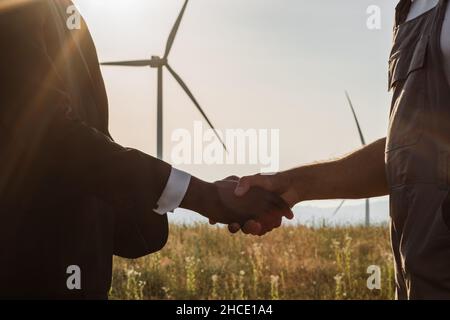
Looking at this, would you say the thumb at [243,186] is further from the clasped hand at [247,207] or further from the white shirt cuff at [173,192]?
the white shirt cuff at [173,192]

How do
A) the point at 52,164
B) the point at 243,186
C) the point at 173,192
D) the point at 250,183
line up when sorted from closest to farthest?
1. the point at 52,164
2. the point at 173,192
3. the point at 243,186
4. the point at 250,183

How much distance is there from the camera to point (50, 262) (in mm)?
4238

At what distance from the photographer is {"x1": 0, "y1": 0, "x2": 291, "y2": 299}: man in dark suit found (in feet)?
13.9

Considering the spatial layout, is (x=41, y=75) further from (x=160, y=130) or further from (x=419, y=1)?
(x=160, y=130)

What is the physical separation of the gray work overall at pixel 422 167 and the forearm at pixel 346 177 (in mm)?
1039

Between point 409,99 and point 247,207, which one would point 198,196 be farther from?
point 409,99

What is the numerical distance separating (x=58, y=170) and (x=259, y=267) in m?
12.2

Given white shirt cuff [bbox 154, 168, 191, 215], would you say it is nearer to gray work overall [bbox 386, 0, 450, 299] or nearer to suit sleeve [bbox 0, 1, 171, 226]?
suit sleeve [bbox 0, 1, 171, 226]

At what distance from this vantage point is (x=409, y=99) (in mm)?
4266

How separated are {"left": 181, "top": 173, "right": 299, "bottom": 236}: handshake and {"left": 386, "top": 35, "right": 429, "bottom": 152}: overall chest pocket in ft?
5.89

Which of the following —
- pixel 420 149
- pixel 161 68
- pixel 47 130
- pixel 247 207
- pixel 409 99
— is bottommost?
pixel 247 207

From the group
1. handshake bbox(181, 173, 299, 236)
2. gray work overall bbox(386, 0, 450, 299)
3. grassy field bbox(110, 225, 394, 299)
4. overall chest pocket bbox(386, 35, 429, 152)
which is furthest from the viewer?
grassy field bbox(110, 225, 394, 299)

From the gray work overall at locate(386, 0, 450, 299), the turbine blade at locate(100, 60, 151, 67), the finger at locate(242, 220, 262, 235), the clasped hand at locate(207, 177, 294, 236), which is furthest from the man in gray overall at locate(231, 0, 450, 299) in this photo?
the turbine blade at locate(100, 60, 151, 67)

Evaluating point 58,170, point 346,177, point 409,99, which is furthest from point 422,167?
point 58,170
